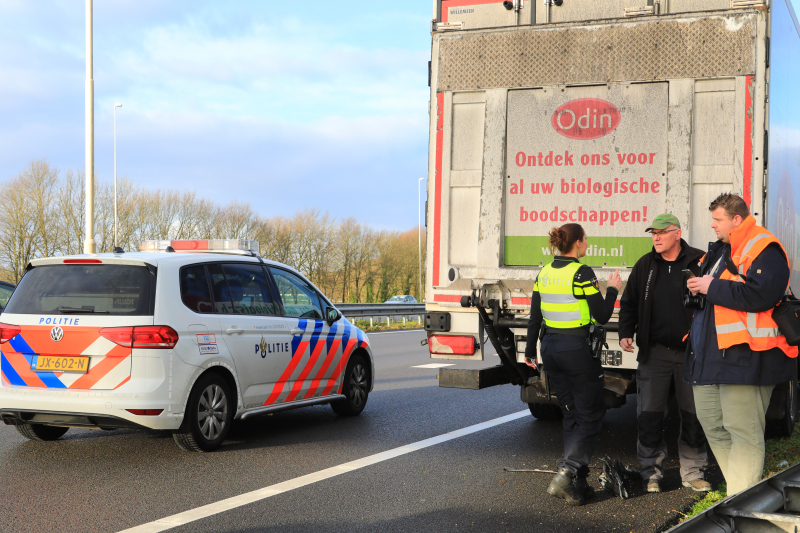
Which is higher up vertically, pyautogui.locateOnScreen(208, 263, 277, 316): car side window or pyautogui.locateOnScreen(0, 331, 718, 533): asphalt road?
pyautogui.locateOnScreen(208, 263, 277, 316): car side window

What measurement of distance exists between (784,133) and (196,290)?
508 centimetres

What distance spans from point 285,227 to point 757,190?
36.4 meters

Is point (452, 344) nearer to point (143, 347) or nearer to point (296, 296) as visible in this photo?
point (296, 296)

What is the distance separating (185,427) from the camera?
6.45m

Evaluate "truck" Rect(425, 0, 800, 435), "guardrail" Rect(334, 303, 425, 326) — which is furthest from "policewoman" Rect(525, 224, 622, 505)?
"guardrail" Rect(334, 303, 425, 326)

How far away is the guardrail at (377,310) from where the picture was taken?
2410 cm

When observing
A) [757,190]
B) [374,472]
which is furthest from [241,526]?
[757,190]

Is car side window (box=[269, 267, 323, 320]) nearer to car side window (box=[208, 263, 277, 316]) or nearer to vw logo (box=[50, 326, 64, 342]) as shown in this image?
car side window (box=[208, 263, 277, 316])

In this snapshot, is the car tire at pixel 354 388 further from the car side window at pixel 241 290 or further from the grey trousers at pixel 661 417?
the grey trousers at pixel 661 417

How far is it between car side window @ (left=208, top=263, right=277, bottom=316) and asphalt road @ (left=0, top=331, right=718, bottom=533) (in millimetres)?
1188

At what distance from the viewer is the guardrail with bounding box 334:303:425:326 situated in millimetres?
24097

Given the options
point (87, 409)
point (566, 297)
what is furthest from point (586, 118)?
point (87, 409)

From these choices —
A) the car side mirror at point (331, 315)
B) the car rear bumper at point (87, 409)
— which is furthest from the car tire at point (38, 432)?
the car side mirror at point (331, 315)

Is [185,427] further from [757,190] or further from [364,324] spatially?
[364,324]
